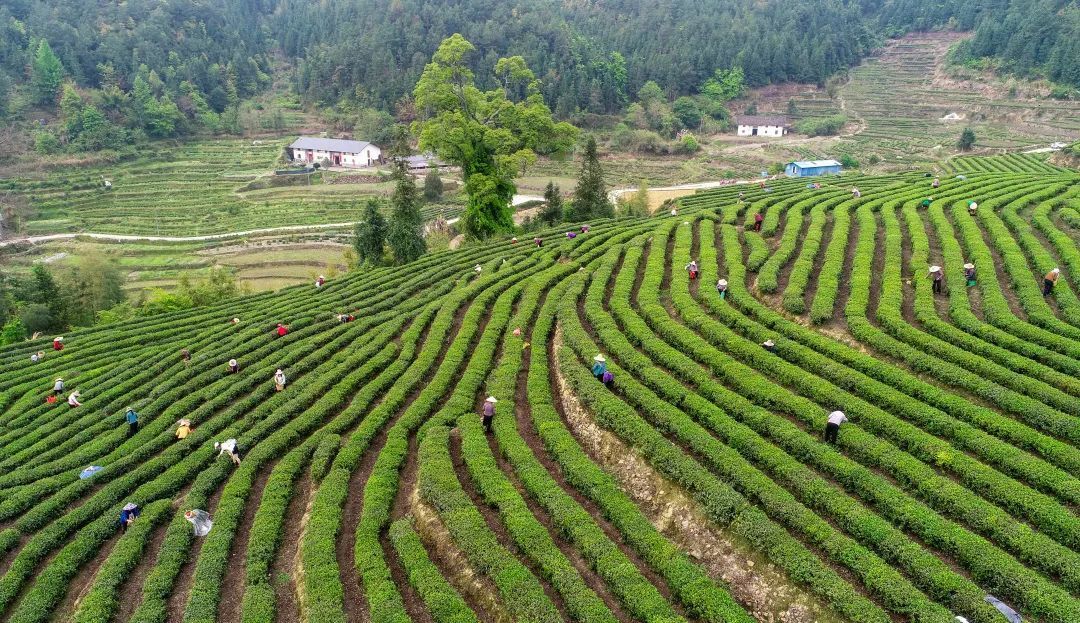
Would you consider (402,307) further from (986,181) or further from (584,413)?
(986,181)

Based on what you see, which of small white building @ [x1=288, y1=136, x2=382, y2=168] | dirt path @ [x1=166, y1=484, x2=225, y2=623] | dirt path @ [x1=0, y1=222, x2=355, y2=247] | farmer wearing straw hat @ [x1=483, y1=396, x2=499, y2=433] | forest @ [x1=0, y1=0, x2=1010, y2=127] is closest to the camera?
dirt path @ [x1=166, y1=484, x2=225, y2=623]

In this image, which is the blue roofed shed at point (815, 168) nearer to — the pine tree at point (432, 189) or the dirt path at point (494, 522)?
the pine tree at point (432, 189)

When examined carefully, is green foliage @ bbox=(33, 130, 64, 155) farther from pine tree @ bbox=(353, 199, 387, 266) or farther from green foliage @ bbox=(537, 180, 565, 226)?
green foliage @ bbox=(537, 180, 565, 226)

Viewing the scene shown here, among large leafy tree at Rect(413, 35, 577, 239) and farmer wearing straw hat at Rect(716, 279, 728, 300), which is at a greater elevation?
large leafy tree at Rect(413, 35, 577, 239)

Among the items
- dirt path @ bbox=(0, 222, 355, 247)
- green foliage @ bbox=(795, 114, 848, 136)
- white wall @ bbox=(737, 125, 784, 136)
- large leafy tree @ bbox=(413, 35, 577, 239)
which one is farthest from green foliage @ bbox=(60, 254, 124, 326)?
green foliage @ bbox=(795, 114, 848, 136)

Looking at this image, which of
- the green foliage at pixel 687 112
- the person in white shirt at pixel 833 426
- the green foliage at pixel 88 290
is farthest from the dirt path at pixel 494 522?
the green foliage at pixel 687 112

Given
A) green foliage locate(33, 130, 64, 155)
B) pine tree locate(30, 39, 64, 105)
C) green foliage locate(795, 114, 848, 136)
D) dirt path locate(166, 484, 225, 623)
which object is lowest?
dirt path locate(166, 484, 225, 623)

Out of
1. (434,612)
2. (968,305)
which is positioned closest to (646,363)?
(434,612)
